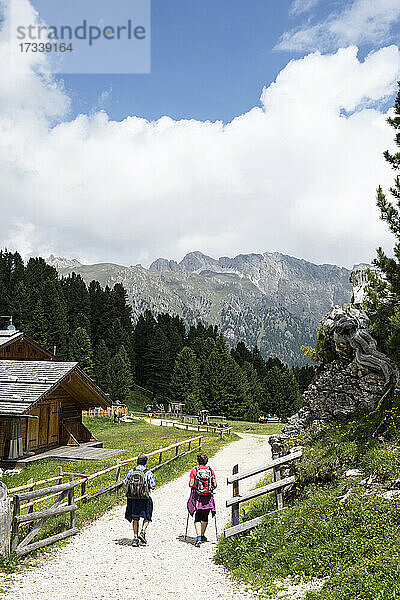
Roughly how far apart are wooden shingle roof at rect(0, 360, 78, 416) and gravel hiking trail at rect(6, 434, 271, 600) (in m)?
12.8

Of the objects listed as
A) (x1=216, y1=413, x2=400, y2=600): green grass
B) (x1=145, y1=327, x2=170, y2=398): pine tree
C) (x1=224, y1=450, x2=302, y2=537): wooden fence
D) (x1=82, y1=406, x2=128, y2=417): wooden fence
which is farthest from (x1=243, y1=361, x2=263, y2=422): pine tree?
(x1=224, y1=450, x2=302, y2=537): wooden fence

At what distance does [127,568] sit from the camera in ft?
35.7

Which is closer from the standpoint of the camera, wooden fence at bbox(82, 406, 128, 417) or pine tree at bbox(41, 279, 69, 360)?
wooden fence at bbox(82, 406, 128, 417)

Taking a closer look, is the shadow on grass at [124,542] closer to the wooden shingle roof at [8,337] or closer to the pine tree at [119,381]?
the wooden shingle roof at [8,337]

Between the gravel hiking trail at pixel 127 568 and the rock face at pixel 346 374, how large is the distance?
470 centimetres

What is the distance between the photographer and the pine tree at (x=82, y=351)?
8338 centimetres

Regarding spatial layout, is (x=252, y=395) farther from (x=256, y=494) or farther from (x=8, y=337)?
(x=256, y=494)

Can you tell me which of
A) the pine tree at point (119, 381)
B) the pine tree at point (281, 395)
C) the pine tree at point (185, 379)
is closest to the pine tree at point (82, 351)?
the pine tree at point (119, 381)

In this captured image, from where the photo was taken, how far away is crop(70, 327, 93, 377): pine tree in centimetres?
8338

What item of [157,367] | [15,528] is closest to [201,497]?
[15,528]

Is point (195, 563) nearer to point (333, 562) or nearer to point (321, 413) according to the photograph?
point (333, 562)

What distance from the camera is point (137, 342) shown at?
113625 millimetres

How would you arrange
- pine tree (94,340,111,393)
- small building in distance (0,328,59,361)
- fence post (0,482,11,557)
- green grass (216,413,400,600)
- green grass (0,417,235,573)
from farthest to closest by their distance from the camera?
pine tree (94,340,111,393) < small building in distance (0,328,59,361) < green grass (0,417,235,573) < fence post (0,482,11,557) < green grass (216,413,400,600)

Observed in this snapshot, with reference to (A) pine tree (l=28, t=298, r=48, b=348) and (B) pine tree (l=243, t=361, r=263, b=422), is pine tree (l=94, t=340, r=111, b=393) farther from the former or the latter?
(B) pine tree (l=243, t=361, r=263, b=422)
